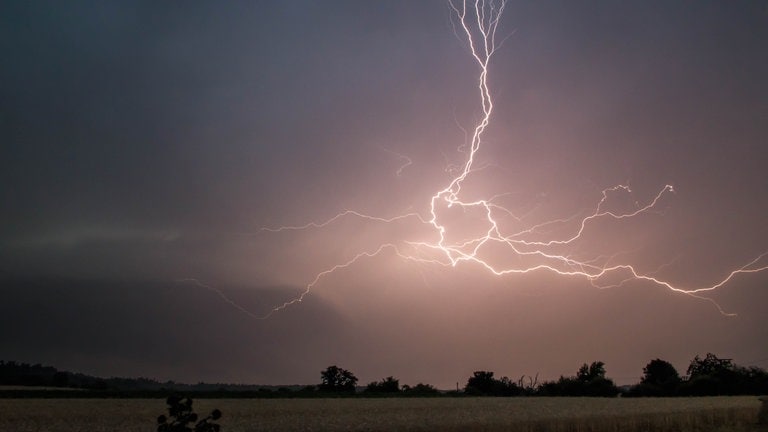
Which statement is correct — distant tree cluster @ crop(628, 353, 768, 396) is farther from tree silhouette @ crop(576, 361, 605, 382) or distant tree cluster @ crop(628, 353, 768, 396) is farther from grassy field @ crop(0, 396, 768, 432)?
grassy field @ crop(0, 396, 768, 432)

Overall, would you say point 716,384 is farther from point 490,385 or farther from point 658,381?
point 490,385

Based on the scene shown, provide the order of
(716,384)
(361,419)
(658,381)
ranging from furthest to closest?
(658,381) < (716,384) < (361,419)

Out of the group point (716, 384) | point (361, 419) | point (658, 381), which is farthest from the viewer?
point (658, 381)

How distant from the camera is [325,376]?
57.2 meters

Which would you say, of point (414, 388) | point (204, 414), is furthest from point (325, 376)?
point (204, 414)

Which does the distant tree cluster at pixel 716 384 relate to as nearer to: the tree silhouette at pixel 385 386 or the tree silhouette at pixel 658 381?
the tree silhouette at pixel 658 381

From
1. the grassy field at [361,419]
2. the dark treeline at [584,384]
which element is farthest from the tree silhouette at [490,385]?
the grassy field at [361,419]

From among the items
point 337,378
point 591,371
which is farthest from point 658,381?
point 337,378

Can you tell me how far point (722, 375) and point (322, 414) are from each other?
48.4m

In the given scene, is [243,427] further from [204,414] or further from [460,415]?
[460,415]

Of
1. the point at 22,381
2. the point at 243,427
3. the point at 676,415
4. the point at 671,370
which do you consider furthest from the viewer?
the point at 671,370

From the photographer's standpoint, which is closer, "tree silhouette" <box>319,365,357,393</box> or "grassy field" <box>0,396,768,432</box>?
"grassy field" <box>0,396,768,432</box>

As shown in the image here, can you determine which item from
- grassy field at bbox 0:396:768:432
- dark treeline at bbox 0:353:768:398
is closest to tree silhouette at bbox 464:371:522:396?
dark treeline at bbox 0:353:768:398

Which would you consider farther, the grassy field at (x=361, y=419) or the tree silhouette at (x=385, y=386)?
the tree silhouette at (x=385, y=386)
